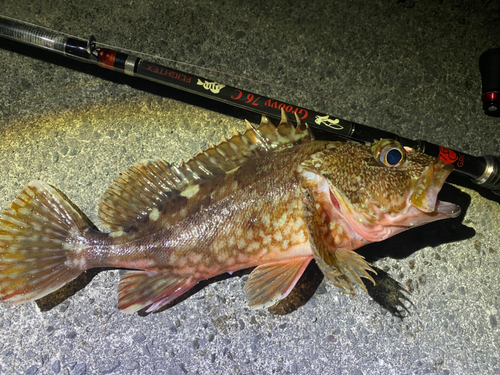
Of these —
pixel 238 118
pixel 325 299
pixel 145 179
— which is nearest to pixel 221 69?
pixel 238 118

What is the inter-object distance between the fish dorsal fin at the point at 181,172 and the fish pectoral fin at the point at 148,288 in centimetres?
29

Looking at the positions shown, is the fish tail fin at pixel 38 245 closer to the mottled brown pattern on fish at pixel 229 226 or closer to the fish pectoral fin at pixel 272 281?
the mottled brown pattern on fish at pixel 229 226

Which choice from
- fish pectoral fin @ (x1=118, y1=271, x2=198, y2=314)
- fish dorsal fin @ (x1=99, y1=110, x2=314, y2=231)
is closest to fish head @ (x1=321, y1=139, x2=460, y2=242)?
fish dorsal fin @ (x1=99, y1=110, x2=314, y2=231)

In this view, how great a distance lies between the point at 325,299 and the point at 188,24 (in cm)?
207

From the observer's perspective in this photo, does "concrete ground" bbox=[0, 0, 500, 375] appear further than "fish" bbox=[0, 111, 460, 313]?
Yes

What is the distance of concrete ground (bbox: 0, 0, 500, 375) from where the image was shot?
6.93 ft

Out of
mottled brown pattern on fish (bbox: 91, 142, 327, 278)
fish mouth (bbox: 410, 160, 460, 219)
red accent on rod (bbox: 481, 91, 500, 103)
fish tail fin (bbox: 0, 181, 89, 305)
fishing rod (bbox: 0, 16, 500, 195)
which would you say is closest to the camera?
fish mouth (bbox: 410, 160, 460, 219)

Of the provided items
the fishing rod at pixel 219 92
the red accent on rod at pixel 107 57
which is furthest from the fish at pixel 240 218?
the red accent on rod at pixel 107 57

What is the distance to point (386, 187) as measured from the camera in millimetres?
1709

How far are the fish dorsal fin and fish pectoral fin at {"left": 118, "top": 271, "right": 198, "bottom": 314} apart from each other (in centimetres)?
29

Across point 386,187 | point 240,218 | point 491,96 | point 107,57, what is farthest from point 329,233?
point 107,57

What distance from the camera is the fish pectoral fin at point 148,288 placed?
6.17 feet

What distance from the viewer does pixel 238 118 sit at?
94.7 inches

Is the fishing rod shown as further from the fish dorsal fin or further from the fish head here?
the fish head
